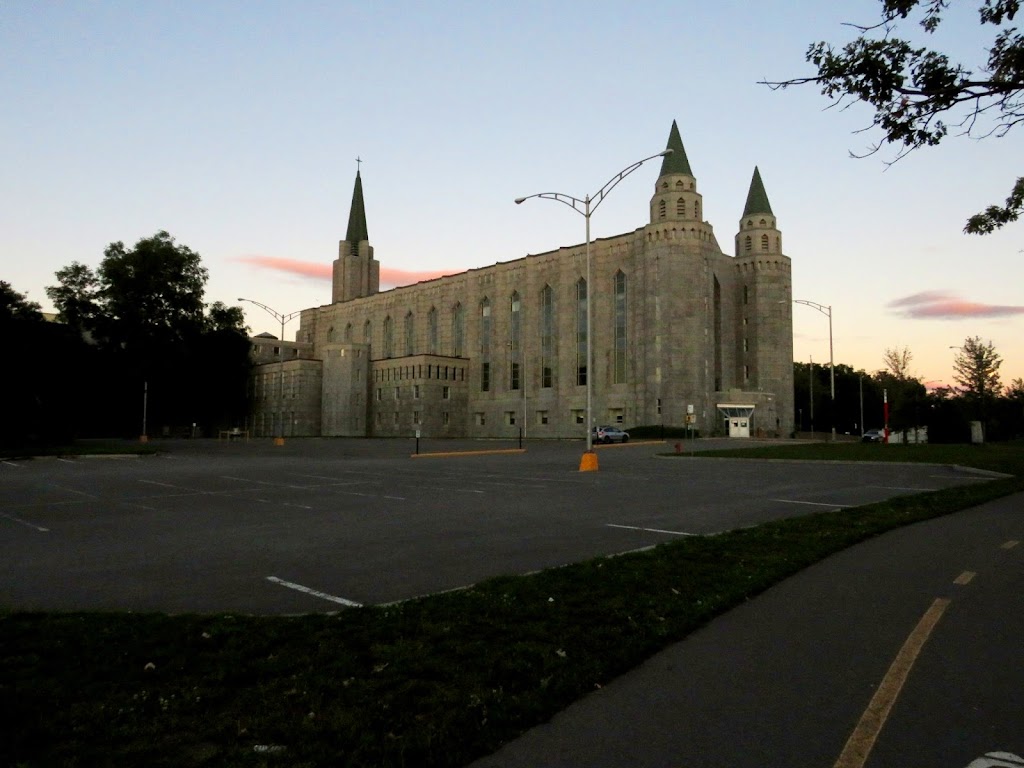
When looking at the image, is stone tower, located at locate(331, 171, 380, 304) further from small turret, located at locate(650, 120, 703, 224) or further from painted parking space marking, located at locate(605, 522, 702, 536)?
painted parking space marking, located at locate(605, 522, 702, 536)

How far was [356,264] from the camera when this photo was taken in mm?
122375

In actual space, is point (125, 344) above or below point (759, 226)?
below

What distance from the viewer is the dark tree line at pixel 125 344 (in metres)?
55.4

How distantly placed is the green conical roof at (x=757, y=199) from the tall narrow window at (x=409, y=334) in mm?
50621

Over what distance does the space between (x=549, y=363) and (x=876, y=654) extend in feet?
274

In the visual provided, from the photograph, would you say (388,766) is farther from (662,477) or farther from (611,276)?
(611,276)

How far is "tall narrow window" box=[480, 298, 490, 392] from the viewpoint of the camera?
95794mm

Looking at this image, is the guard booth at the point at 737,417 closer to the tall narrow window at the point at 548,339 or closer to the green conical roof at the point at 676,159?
the tall narrow window at the point at 548,339

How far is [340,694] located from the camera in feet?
13.9

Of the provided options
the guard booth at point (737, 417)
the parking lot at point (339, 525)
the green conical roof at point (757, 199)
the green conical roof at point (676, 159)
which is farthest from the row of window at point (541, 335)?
the parking lot at point (339, 525)

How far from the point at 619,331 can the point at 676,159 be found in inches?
810

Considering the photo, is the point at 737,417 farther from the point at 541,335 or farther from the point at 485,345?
the point at 485,345

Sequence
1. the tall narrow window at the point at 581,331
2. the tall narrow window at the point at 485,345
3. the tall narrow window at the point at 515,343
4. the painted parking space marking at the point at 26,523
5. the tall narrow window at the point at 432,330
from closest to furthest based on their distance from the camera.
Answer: the painted parking space marking at the point at 26,523 < the tall narrow window at the point at 581,331 < the tall narrow window at the point at 515,343 < the tall narrow window at the point at 485,345 < the tall narrow window at the point at 432,330

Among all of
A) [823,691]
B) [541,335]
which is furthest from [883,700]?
[541,335]
